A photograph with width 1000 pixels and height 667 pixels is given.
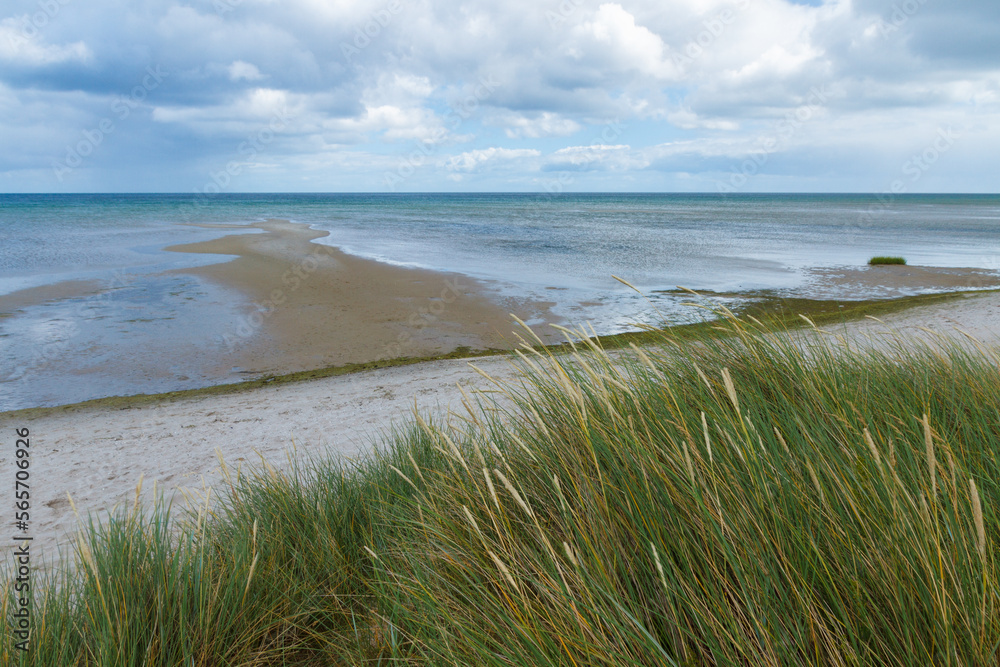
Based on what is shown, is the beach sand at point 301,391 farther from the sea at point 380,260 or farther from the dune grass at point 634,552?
the sea at point 380,260

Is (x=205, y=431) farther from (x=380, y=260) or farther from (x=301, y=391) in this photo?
(x=380, y=260)

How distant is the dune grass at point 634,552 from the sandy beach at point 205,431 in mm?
1724

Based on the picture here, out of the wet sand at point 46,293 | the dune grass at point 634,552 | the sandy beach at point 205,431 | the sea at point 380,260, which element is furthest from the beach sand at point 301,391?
the sea at point 380,260

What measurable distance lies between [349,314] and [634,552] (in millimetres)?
12240

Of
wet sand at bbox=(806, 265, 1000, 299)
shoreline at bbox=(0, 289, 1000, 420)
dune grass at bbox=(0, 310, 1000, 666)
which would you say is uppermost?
dune grass at bbox=(0, 310, 1000, 666)

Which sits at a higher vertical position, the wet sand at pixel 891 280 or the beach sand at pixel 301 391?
the wet sand at pixel 891 280

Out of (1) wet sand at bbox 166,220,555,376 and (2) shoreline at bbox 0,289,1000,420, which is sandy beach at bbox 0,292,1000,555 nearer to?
(2) shoreline at bbox 0,289,1000,420

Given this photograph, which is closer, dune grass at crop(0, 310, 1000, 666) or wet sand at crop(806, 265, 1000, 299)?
dune grass at crop(0, 310, 1000, 666)

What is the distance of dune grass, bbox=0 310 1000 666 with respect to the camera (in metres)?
1.39

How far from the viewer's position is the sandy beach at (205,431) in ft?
16.4

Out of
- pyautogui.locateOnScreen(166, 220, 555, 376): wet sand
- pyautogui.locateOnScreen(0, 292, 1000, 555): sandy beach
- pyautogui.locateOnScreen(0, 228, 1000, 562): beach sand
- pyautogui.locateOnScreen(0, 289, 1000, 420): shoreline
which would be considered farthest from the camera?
pyautogui.locateOnScreen(166, 220, 555, 376): wet sand

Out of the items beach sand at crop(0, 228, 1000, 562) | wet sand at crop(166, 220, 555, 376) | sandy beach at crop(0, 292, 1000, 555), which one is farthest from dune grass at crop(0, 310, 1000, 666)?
wet sand at crop(166, 220, 555, 376)

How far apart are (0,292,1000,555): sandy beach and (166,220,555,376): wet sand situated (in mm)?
1387

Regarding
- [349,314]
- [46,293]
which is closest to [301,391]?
[349,314]
